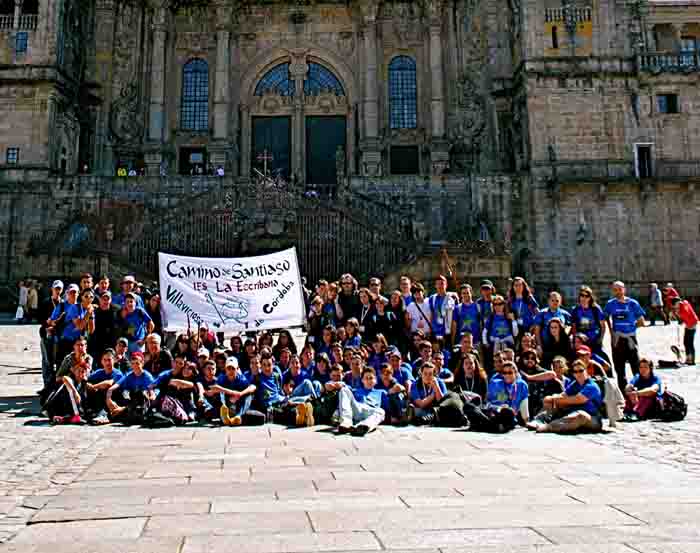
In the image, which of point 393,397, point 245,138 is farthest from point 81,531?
point 245,138

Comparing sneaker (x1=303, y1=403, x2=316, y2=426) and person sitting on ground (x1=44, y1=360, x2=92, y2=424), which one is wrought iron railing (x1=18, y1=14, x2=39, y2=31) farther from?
sneaker (x1=303, y1=403, x2=316, y2=426)

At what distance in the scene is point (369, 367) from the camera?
9.61 meters

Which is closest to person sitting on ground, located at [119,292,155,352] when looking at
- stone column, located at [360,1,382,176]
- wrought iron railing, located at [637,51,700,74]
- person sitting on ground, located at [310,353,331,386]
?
person sitting on ground, located at [310,353,331,386]

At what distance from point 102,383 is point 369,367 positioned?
413 cm

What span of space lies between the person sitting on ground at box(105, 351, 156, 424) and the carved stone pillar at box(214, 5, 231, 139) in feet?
88.9

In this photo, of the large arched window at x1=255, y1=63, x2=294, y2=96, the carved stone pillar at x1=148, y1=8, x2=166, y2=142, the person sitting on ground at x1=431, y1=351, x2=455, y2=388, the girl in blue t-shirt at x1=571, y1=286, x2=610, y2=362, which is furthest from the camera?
the large arched window at x1=255, y1=63, x2=294, y2=96

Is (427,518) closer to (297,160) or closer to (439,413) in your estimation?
(439,413)

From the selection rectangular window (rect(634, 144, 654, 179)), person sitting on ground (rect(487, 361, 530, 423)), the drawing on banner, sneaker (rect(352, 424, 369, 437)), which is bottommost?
sneaker (rect(352, 424, 369, 437))

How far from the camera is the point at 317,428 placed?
9.20 m

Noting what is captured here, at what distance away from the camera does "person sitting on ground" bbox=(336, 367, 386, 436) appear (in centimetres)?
873

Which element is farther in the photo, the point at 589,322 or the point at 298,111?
the point at 298,111

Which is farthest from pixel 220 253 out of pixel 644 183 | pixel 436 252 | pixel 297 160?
pixel 644 183

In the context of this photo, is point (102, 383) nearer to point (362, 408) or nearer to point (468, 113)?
point (362, 408)

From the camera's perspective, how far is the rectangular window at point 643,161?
3118 centimetres
